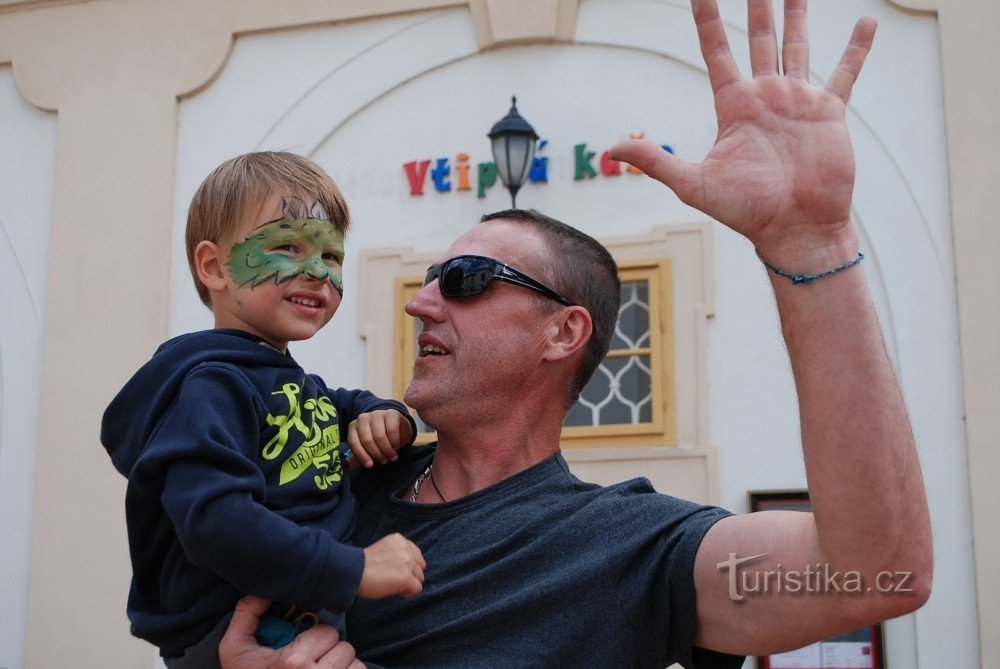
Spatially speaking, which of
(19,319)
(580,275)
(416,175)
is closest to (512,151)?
(416,175)

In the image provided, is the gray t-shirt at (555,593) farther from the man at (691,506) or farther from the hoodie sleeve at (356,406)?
the hoodie sleeve at (356,406)

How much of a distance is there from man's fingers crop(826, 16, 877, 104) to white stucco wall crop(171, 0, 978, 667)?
500 cm

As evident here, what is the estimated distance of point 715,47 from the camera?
2.10 metres

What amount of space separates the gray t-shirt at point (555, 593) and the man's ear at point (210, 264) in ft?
2.23

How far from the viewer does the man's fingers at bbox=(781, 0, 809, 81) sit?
6.70 ft

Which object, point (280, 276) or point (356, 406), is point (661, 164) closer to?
point (280, 276)

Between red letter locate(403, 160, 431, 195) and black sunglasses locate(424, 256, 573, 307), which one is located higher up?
red letter locate(403, 160, 431, 195)

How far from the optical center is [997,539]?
6566mm

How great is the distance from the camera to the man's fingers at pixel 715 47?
2.08 meters

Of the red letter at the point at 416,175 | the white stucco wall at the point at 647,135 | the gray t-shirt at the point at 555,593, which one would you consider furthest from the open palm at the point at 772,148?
the red letter at the point at 416,175

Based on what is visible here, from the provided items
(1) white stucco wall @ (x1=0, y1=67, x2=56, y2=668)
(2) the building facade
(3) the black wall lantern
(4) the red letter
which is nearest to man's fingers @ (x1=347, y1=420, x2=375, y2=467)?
(2) the building facade

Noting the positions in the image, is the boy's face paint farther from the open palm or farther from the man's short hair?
the open palm

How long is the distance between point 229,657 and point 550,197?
19.1 ft

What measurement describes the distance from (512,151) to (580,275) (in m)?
4.42
